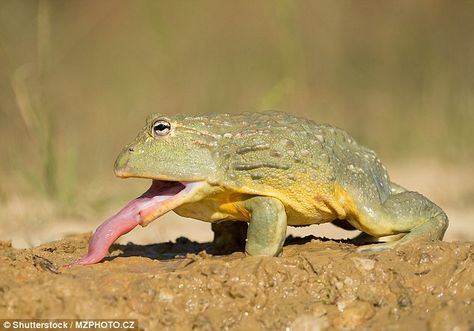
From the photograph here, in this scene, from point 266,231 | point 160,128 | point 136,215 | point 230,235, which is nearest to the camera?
point 266,231

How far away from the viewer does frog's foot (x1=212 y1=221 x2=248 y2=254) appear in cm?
647

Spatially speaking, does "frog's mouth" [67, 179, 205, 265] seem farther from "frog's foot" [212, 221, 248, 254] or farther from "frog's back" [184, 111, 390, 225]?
"frog's foot" [212, 221, 248, 254]

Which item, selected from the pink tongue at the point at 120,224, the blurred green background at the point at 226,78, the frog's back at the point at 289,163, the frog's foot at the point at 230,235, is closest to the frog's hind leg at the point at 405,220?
the frog's back at the point at 289,163

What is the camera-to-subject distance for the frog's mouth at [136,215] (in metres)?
5.59

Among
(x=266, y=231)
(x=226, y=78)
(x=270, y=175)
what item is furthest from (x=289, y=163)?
(x=226, y=78)

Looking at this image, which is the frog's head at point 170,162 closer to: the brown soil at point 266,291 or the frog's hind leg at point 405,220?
the brown soil at point 266,291

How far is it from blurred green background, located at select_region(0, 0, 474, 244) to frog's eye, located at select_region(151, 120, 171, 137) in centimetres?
378

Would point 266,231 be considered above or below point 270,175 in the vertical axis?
below

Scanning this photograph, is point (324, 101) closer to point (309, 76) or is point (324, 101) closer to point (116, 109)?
point (309, 76)

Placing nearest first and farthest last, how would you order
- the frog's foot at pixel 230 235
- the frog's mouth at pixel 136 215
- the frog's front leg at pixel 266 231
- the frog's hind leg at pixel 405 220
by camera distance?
the frog's front leg at pixel 266 231 → the frog's mouth at pixel 136 215 → the frog's hind leg at pixel 405 220 → the frog's foot at pixel 230 235

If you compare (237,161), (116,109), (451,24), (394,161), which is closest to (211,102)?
(116,109)

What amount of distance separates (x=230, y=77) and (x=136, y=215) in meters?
9.61

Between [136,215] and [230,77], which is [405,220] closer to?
[136,215]

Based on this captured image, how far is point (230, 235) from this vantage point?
649 cm
